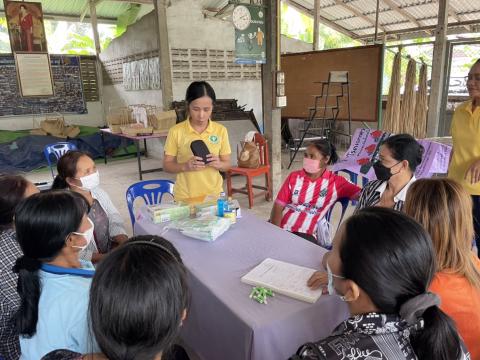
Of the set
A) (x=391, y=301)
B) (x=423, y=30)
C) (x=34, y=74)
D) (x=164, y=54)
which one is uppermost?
(x=423, y=30)

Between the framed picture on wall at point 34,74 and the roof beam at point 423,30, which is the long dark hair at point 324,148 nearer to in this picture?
the roof beam at point 423,30

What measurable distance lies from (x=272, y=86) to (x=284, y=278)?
338cm

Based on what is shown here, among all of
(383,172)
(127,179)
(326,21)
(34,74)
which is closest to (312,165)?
(383,172)

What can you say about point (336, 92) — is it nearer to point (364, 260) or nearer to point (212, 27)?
point (212, 27)

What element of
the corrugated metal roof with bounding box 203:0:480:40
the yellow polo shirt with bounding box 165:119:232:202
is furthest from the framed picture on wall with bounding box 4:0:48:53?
the yellow polo shirt with bounding box 165:119:232:202

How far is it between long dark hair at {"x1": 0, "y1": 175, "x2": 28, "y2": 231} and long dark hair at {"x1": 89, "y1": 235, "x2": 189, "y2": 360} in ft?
3.24

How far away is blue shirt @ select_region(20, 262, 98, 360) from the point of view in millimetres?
1021

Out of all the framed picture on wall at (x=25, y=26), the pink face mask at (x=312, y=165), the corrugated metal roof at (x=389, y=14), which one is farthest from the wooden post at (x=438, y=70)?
the framed picture on wall at (x=25, y=26)

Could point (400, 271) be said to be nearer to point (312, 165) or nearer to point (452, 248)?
→ point (452, 248)

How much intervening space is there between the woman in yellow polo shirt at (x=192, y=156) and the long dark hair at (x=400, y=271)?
1.43 m

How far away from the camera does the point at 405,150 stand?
1.88 metres

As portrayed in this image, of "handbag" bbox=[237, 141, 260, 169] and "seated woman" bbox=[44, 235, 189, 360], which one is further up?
"seated woman" bbox=[44, 235, 189, 360]

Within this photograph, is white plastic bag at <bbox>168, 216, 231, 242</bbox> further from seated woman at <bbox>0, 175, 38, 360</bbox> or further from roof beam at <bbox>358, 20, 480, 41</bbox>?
roof beam at <bbox>358, 20, 480, 41</bbox>

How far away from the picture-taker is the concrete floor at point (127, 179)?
4.32 m
